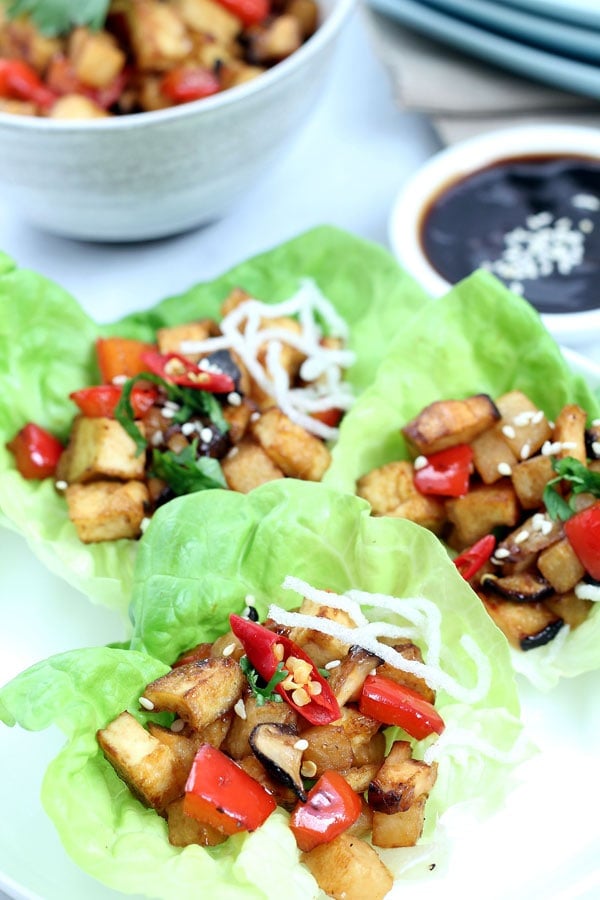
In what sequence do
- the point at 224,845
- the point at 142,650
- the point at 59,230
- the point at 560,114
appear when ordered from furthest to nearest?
the point at 560,114 < the point at 59,230 < the point at 142,650 < the point at 224,845

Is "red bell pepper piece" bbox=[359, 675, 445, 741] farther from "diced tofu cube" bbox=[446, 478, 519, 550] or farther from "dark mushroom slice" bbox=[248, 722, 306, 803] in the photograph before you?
"diced tofu cube" bbox=[446, 478, 519, 550]

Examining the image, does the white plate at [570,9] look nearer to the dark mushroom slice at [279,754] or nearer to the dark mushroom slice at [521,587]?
the dark mushroom slice at [521,587]

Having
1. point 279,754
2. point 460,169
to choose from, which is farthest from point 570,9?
point 279,754

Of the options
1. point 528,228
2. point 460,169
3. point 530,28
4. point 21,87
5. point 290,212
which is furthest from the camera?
point 290,212

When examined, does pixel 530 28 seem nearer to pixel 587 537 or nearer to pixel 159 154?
pixel 159 154

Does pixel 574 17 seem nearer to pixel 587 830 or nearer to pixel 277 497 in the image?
pixel 277 497

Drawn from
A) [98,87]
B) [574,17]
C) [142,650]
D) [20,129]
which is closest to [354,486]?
[142,650]

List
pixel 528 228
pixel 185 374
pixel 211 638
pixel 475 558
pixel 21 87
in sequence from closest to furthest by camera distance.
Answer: pixel 211 638, pixel 475 558, pixel 185 374, pixel 21 87, pixel 528 228
